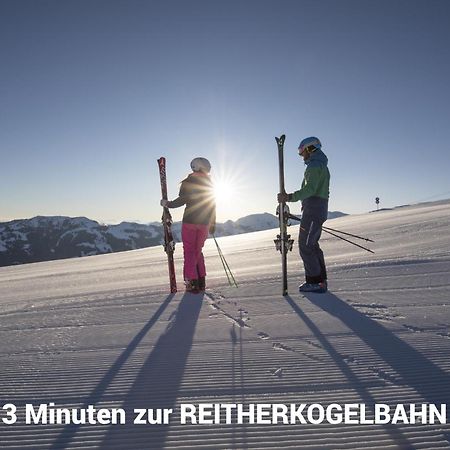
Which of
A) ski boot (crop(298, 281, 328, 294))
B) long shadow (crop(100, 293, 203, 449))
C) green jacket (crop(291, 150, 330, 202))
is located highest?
→ green jacket (crop(291, 150, 330, 202))

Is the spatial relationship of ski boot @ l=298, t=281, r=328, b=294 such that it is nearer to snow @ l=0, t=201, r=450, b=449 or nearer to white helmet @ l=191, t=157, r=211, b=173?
snow @ l=0, t=201, r=450, b=449

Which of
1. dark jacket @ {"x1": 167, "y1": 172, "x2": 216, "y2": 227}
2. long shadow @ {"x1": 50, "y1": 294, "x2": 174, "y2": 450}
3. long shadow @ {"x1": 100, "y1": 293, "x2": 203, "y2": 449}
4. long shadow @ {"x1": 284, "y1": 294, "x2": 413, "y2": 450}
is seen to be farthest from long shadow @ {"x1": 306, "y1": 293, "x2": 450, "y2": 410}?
dark jacket @ {"x1": 167, "y1": 172, "x2": 216, "y2": 227}

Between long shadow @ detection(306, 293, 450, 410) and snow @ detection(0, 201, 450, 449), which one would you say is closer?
snow @ detection(0, 201, 450, 449)

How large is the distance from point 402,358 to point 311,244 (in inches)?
104

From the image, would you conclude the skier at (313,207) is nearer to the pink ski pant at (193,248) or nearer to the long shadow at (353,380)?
the long shadow at (353,380)

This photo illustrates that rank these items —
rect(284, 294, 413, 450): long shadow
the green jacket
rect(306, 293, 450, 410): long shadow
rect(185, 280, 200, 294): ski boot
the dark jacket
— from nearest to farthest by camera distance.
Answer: rect(284, 294, 413, 450): long shadow → rect(306, 293, 450, 410): long shadow → the green jacket → rect(185, 280, 200, 294): ski boot → the dark jacket

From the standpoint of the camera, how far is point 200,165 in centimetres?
600

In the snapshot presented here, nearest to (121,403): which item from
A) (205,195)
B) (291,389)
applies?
(291,389)

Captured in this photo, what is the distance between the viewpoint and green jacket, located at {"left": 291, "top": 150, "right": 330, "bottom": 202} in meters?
5.04

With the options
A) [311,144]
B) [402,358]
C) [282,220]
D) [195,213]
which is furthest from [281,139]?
[402,358]

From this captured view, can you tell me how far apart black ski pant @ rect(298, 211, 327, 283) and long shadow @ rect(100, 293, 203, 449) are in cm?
209

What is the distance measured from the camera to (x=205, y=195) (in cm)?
605

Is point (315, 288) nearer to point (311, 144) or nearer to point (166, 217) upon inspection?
point (311, 144)

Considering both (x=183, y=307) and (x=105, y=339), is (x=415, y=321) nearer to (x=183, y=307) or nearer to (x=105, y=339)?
(x=183, y=307)
